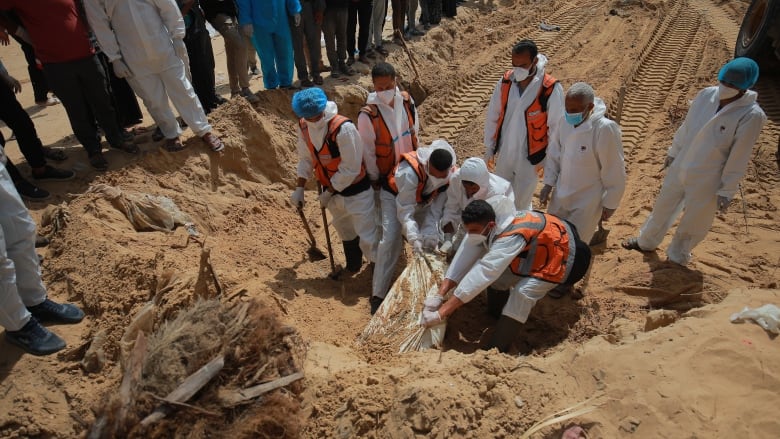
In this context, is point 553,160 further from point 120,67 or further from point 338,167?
point 120,67

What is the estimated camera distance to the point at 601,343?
281 centimetres

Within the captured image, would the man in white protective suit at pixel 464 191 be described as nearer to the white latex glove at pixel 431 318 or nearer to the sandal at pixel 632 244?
the white latex glove at pixel 431 318

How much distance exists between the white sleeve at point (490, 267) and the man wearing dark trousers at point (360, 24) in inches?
218

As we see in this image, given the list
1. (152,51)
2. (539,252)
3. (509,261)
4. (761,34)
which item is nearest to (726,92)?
(539,252)

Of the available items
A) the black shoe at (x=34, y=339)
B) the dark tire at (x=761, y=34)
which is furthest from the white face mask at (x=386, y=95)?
the dark tire at (x=761, y=34)

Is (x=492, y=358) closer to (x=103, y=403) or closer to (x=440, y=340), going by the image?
(x=440, y=340)

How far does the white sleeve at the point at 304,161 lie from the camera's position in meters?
4.44

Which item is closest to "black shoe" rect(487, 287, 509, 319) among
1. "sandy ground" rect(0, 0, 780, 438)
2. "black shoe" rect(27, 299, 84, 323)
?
"sandy ground" rect(0, 0, 780, 438)

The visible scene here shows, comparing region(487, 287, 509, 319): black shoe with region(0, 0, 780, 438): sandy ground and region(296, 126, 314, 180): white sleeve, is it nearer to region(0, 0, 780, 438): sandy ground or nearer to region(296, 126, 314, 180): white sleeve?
region(0, 0, 780, 438): sandy ground

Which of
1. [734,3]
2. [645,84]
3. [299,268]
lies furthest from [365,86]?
[734,3]

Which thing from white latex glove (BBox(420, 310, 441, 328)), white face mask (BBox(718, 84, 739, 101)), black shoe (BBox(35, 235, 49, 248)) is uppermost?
white face mask (BBox(718, 84, 739, 101))

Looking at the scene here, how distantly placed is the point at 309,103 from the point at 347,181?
727mm

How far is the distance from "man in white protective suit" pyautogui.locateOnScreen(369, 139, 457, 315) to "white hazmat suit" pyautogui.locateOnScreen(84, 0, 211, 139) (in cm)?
246

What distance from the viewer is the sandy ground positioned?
7.69 feet
